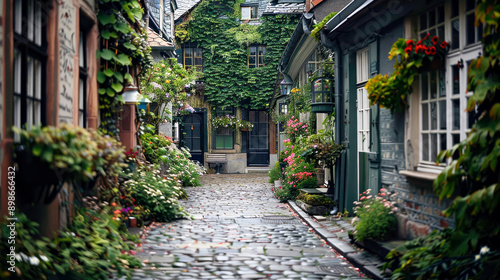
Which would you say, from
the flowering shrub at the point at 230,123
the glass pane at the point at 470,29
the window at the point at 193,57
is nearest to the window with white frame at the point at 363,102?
the glass pane at the point at 470,29

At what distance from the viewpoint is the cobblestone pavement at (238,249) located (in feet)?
21.5

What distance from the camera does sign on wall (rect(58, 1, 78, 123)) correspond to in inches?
244

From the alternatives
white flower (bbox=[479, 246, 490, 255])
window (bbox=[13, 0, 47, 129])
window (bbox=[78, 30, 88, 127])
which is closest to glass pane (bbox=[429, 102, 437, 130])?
white flower (bbox=[479, 246, 490, 255])

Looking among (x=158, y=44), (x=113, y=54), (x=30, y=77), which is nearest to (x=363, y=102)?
(x=113, y=54)

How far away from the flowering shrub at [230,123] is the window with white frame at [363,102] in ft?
58.9

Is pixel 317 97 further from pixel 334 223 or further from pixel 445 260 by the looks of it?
pixel 445 260

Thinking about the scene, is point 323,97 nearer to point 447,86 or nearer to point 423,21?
point 423,21

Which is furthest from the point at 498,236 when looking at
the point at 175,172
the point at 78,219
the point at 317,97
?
the point at 175,172

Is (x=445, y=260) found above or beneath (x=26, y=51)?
beneath

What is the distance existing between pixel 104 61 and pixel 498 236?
6091mm

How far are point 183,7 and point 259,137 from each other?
8096 mm

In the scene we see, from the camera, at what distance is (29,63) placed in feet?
17.7

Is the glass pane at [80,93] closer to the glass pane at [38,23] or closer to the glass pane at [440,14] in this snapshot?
the glass pane at [38,23]

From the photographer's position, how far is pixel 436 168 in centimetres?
654
